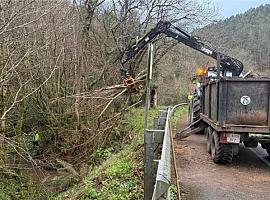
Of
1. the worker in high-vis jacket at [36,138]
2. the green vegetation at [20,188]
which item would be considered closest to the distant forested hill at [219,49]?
the worker in high-vis jacket at [36,138]

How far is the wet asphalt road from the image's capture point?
7398 millimetres

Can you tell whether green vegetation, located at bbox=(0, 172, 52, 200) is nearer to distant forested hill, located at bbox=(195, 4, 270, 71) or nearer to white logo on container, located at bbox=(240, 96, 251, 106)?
white logo on container, located at bbox=(240, 96, 251, 106)

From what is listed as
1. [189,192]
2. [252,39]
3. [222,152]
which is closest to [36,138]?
[222,152]

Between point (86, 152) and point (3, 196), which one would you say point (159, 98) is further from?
point (3, 196)

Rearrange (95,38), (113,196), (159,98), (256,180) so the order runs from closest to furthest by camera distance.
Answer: (113,196)
(256,180)
(95,38)
(159,98)

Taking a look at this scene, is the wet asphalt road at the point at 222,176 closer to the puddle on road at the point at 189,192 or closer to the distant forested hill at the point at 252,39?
the puddle on road at the point at 189,192

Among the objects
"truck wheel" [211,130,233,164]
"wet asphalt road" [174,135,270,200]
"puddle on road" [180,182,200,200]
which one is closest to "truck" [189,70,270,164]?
"truck wheel" [211,130,233,164]

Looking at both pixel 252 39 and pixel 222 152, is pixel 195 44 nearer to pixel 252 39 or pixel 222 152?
pixel 222 152

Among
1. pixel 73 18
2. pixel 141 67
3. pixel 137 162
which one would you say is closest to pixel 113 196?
pixel 137 162

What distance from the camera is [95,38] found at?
19.7 m

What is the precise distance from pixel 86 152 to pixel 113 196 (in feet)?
22.2

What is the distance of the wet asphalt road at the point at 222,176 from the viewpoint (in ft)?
24.3

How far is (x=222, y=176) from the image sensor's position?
8648 mm

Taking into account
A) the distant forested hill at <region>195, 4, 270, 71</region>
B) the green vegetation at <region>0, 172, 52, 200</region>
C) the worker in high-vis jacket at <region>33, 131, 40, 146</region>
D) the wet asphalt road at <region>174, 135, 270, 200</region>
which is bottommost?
the green vegetation at <region>0, 172, 52, 200</region>
